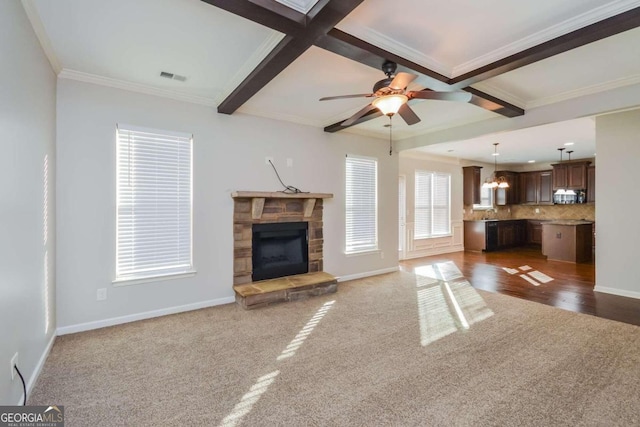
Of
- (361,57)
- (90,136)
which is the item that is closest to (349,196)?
(361,57)

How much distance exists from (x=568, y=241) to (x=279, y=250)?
21.8ft

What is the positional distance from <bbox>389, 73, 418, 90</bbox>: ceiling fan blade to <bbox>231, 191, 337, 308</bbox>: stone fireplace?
2194mm

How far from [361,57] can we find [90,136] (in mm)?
2898

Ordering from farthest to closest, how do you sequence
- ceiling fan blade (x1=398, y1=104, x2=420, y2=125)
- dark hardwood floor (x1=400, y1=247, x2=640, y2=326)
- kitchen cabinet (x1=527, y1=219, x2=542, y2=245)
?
kitchen cabinet (x1=527, y1=219, x2=542, y2=245), dark hardwood floor (x1=400, y1=247, x2=640, y2=326), ceiling fan blade (x1=398, y1=104, x2=420, y2=125)

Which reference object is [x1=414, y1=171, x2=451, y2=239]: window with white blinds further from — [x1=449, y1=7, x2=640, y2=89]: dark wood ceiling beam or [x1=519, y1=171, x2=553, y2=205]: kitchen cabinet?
[x1=449, y1=7, x2=640, y2=89]: dark wood ceiling beam

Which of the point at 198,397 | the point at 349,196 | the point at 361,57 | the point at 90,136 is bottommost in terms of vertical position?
the point at 198,397

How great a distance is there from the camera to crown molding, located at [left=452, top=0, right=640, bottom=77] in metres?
2.07

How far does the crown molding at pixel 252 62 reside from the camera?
2.41 metres

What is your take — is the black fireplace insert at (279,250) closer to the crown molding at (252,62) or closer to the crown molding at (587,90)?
the crown molding at (252,62)

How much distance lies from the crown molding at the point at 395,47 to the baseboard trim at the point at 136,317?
3437 millimetres

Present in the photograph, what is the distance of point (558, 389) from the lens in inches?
82.4

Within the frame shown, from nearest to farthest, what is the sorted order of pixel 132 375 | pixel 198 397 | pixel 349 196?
1. pixel 198 397
2. pixel 132 375
3. pixel 349 196

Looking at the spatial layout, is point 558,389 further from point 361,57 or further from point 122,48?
point 122,48

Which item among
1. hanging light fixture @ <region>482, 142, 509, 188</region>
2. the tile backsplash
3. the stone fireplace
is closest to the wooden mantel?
the stone fireplace
